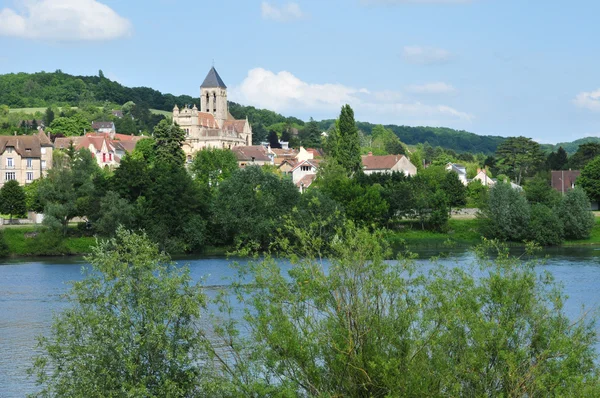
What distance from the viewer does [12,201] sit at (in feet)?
231

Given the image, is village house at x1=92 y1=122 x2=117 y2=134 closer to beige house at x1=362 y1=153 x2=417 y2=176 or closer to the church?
the church

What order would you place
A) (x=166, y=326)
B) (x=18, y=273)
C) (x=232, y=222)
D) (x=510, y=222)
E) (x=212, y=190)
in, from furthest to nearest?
(x=212, y=190) < (x=510, y=222) < (x=232, y=222) < (x=18, y=273) < (x=166, y=326)

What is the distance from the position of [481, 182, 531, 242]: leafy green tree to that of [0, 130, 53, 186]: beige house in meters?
42.8

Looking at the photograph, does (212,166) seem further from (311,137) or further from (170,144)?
(311,137)

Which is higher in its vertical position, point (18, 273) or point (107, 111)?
point (107, 111)

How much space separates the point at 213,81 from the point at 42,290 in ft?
315

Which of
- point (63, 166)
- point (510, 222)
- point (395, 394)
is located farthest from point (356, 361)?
point (63, 166)

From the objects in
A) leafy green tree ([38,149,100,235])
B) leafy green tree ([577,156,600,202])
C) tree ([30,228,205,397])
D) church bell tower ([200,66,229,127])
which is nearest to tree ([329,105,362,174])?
leafy green tree ([577,156,600,202])

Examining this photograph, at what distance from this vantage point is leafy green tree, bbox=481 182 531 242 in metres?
63.6

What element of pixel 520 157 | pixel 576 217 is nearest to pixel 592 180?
pixel 576 217

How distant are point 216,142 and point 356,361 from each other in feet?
355

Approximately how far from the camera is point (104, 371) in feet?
56.3

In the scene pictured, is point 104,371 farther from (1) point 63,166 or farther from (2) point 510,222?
(1) point 63,166

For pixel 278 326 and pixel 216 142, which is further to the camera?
pixel 216 142
